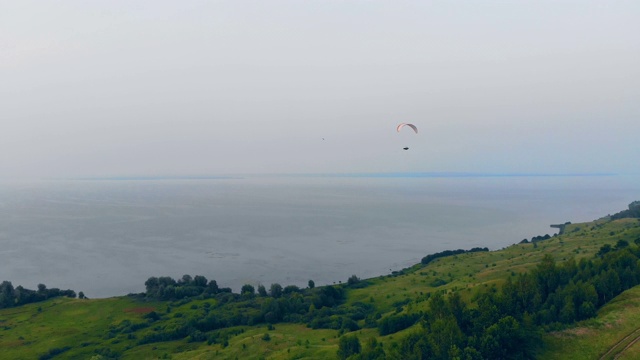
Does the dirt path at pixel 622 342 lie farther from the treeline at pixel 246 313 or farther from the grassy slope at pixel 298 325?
the treeline at pixel 246 313

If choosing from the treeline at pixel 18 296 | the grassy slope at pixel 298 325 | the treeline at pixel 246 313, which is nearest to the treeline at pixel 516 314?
the grassy slope at pixel 298 325

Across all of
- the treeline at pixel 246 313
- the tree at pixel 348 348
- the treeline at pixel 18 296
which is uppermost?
the tree at pixel 348 348

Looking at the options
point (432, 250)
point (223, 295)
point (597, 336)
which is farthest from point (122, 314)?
point (432, 250)

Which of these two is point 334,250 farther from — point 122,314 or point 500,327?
point 500,327

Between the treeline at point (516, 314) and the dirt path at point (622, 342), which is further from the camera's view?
the treeline at point (516, 314)

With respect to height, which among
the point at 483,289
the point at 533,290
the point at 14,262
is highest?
the point at 533,290

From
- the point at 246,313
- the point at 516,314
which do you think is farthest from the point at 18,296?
the point at 516,314

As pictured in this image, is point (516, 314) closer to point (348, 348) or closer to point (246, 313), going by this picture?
point (348, 348)
